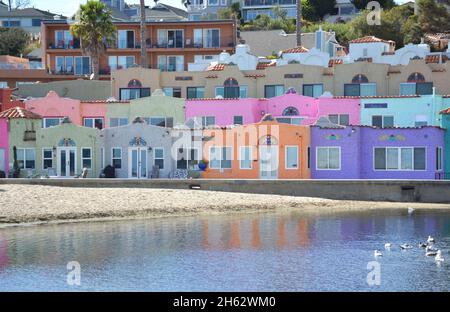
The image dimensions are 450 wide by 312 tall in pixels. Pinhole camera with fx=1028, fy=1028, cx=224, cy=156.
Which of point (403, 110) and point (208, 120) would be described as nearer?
point (403, 110)

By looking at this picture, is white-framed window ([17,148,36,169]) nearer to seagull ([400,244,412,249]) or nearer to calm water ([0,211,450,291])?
calm water ([0,211,450,291])

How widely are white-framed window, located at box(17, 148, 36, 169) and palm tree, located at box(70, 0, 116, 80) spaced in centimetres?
2582

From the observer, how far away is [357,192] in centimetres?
6012

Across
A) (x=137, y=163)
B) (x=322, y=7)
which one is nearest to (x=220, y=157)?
(x=137, y=163)

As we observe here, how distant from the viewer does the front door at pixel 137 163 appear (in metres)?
67.1

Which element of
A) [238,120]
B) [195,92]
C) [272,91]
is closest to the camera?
[238,120]

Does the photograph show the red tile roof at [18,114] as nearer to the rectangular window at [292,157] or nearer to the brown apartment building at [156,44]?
the rectangular window at [292,157]

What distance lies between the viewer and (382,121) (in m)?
71.7

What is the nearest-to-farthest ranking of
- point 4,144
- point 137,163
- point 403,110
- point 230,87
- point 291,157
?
1. point 291,157
2. point 137,163
3. point 4,144
4. point 403,110
5. point 230,87

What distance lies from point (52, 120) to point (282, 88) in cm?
1807

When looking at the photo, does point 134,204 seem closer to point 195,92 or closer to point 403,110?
point 403,110

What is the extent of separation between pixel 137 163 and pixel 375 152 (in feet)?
50.5

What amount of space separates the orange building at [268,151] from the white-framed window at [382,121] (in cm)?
852

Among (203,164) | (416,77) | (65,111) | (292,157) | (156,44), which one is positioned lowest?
(203,164)
